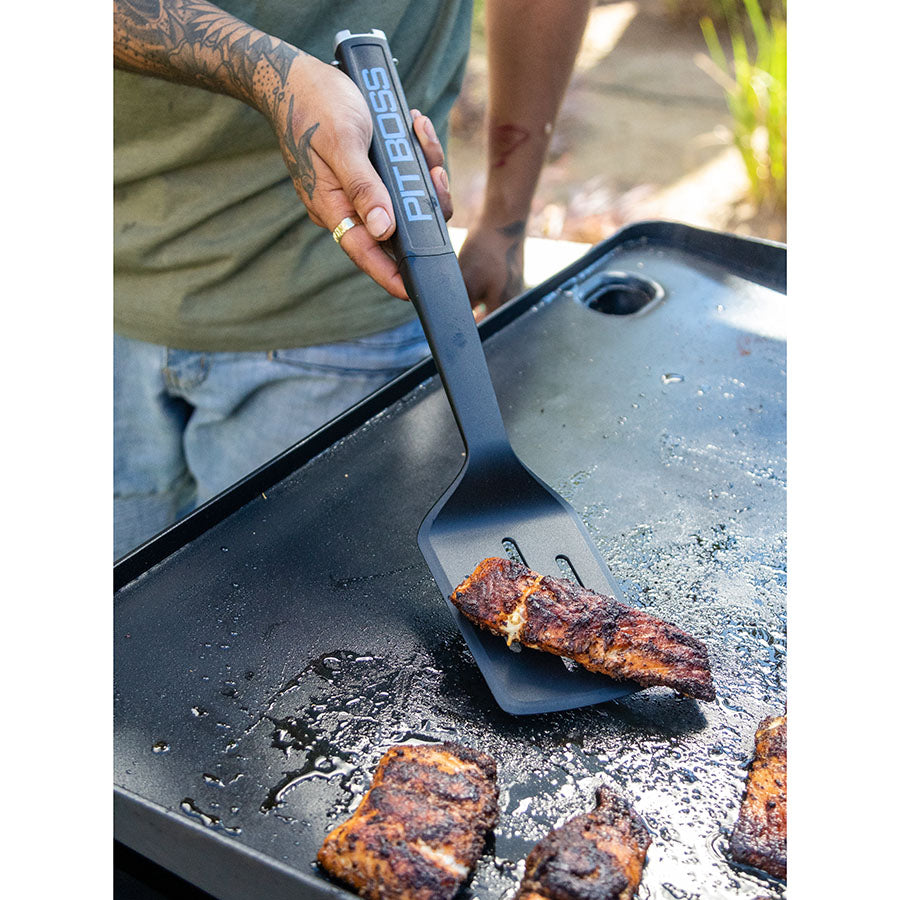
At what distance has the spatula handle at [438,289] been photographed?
1403mm

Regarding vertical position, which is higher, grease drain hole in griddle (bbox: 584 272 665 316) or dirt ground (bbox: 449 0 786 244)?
grease drain hole in griddle (bbox: 584 272 665 316)

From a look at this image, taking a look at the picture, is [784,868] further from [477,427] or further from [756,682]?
[477,427]

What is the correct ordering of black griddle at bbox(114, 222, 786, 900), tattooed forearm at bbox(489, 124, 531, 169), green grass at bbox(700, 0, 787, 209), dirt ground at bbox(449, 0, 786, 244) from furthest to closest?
dirt ground at bbox(449, 0, 786, 244) → green grass at bbox(700, 0, 787, 209) → tattooed forearm at bbox(489, 124, 531, 169) → black griddle at bbox(114, 222, 786, 900)

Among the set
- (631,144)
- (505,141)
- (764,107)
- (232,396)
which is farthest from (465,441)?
(631,144)

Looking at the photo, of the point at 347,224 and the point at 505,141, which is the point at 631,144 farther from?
the point at 347,224

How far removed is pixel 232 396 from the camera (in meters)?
2.04

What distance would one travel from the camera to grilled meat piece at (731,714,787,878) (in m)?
1.01

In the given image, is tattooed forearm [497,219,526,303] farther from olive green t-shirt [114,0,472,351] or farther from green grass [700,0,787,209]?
green grass [700,0,787,209]

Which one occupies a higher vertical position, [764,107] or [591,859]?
[591,859]

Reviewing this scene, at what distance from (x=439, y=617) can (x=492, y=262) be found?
1.20 meters

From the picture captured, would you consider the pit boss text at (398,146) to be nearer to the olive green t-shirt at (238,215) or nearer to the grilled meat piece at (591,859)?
the olive green t-shirt at (238,215)

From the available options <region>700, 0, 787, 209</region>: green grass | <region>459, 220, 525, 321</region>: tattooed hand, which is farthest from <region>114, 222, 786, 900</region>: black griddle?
<region>700, 0, 787, 209</region>: green grass

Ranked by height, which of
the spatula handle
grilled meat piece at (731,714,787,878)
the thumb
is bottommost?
grilled meat piece at (731,714,787,878)

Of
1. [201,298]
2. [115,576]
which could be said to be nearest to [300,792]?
[115,576]
